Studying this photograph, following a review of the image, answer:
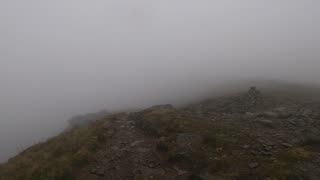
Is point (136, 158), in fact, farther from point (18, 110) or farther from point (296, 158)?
point (18, 110)

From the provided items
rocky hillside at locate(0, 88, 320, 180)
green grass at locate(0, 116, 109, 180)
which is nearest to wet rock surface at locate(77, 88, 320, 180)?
rocky hillside at locate(0, 88, 320, 180)

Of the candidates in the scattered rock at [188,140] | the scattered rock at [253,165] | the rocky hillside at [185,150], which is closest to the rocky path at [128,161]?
the rocky hillside at [185,150]

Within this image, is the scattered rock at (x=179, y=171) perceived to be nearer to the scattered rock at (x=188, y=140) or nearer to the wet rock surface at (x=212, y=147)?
the wet rock surface at (x=212, y=147)

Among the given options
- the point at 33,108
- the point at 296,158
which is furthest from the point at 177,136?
the point at 33,108

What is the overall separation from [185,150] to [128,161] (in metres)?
4.01

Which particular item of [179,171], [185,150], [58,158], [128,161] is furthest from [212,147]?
[58,158]

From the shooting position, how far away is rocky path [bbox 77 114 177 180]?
20.2 m

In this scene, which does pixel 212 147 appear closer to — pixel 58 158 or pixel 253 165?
pixel 253 165

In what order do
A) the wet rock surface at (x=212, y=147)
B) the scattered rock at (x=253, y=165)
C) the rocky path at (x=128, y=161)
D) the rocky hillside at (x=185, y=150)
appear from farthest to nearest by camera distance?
the rocky path at (x=128, y=161) < the rocky hillside at (x=185, y=150) < the wet rock surface at (x=212, y=147) < the scattered rock at (x=253, y=165)

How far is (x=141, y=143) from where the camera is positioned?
24.9 meters

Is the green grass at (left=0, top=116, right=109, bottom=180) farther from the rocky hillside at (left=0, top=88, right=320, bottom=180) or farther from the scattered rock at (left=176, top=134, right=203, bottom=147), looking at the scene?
the scattered rock at (left=176, top=134, right=203, bottom=147)

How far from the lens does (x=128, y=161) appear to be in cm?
2206

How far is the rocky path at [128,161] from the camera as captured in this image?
20.2 metres

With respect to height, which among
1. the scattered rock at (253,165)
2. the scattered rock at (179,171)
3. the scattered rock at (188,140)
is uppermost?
the scattered rock at (188,140)
